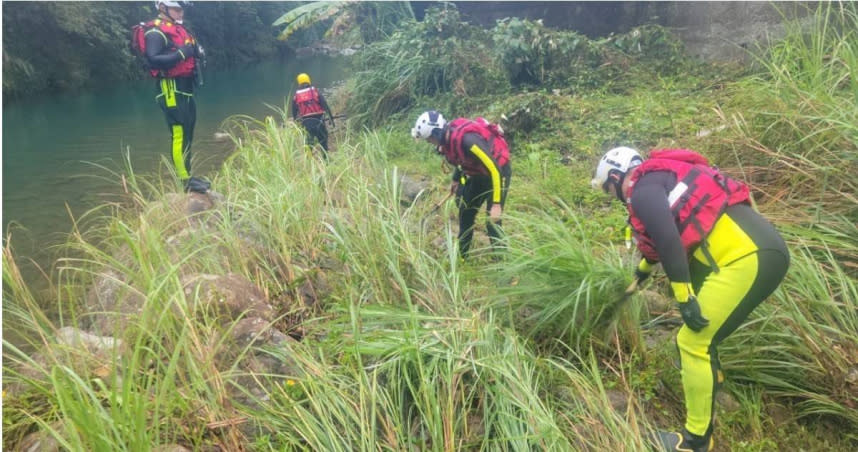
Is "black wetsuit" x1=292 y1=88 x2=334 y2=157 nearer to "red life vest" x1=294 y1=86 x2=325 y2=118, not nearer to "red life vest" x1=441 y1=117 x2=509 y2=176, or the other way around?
"red life vest" x1=294 y1=86 x2=325 y2=118

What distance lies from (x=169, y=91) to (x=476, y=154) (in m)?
3.68

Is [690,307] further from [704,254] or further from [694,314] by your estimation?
[704,254]

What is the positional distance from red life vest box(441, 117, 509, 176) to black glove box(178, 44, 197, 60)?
322 centimetres

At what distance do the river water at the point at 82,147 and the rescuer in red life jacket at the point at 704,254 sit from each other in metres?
4.97

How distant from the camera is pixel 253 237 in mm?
4281

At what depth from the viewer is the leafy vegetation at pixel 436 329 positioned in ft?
7.94

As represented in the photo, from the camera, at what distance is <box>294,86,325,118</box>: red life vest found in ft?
30.2

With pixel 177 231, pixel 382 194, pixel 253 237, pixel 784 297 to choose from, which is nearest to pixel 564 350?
pixel 784 297

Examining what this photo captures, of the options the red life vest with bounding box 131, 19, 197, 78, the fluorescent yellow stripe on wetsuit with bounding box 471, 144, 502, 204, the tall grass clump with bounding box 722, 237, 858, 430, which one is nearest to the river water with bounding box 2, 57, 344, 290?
the red life vest with bounding box 131, 19, 197, 78

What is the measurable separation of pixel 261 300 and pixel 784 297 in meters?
3.13

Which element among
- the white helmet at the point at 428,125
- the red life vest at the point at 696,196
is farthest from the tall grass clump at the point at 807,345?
the white helmet at the point at 428,125

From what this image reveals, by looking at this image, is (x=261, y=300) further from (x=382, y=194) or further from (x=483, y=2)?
(x=483, y=2)

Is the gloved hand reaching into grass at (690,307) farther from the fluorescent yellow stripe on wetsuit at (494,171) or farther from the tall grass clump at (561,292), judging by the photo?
the fluorescent yellow stripe on wetsuit at (494,171)

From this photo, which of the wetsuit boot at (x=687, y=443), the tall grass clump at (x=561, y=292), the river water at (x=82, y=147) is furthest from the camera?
the river water at (x=82, y=147)
